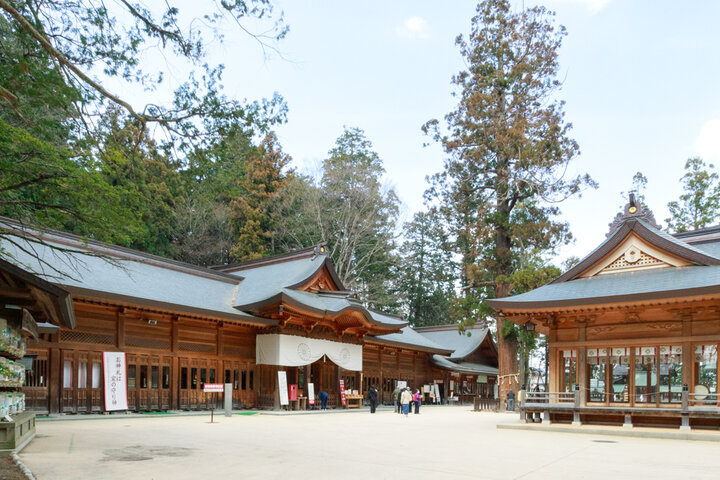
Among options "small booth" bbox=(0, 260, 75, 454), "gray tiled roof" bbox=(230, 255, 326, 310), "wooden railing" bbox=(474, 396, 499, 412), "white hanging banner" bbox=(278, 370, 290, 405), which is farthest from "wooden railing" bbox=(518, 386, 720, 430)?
"small booth" bbox=(0, 260, 75, 454)

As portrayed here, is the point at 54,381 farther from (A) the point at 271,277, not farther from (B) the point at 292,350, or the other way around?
(A) the point at 271,277

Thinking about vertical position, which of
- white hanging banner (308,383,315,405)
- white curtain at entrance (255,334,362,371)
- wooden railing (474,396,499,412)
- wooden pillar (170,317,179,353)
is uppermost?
wooden pillar (170,317,179,353)

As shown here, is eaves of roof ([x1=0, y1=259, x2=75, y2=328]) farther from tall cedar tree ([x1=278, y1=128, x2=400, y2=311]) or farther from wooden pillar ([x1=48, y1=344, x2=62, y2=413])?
tall cedar tree ([x1=278, y1=128, x2=400, y2=311])

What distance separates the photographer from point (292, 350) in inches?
970

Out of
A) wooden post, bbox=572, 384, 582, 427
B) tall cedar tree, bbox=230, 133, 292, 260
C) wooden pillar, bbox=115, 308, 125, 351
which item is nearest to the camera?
wooden post, bbox=572, 384, 582, 427

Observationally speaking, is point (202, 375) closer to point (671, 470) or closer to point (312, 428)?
point (312, 428)

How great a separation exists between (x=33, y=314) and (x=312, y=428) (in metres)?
7.65

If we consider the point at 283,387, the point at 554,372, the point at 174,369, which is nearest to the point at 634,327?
the point at 554,372

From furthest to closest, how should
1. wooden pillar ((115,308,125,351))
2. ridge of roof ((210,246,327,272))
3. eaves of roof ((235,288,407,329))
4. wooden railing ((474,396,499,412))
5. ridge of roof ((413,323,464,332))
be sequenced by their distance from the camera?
ridge of roof ((413,323,464,332)) → wooden railing ((474,396,499,412)) → ridge of roof ((210,246,327,272)) → eaves of roof ((235,288,407,329)) → wooden pillar ((115,308,125,351))

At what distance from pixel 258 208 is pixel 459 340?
57.9ft

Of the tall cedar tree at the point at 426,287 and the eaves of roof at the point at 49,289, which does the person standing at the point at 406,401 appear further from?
the tall cedar tree at the point at 426,287

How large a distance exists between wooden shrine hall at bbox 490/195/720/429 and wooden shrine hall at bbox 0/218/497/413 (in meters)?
9.56

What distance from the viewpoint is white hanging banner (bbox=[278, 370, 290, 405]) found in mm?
24109

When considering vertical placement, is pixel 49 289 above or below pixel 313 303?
above
